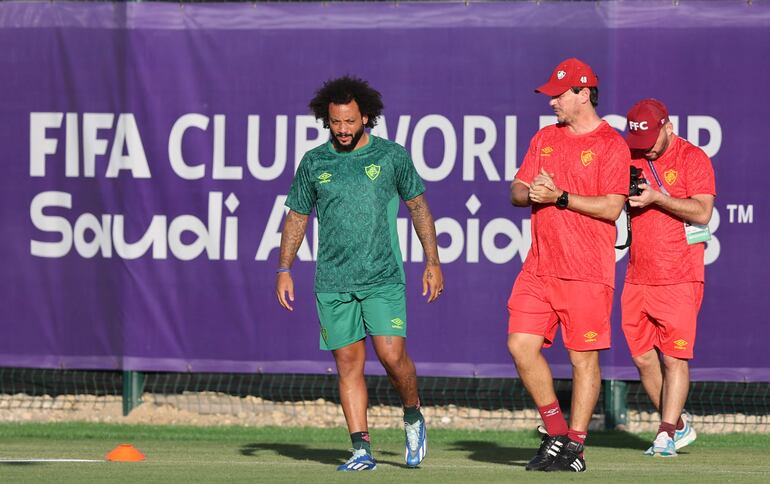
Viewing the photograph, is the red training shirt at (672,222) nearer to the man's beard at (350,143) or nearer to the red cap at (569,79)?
the red cap at (569,79)

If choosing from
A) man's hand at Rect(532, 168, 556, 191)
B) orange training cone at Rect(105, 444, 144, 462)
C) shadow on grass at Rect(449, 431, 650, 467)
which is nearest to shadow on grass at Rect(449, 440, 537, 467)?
shadow on grass at Rect(449, 431, 650, 467)

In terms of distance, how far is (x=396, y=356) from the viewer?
7.58m

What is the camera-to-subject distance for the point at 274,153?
34.5ft

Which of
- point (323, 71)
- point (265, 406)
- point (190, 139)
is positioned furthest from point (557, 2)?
point (265, 406)

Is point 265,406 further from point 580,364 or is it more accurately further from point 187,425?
point 580,364

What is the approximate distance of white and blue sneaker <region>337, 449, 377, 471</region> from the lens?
7484 mm

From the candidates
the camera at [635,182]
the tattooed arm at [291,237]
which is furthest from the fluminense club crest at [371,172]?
the camera at [635,182]

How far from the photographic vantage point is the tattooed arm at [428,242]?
25.1ft

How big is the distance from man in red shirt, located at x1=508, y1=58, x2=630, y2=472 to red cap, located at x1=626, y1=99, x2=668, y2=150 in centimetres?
92

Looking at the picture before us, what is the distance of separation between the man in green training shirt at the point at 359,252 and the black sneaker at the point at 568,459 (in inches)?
26.8

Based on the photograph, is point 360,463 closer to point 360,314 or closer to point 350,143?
point 360,314

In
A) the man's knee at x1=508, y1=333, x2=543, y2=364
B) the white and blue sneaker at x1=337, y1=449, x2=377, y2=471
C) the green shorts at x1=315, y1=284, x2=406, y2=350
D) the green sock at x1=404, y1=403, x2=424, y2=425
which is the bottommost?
the white and blue sneaker at x1=337, y1=449, x2=377, y2=471

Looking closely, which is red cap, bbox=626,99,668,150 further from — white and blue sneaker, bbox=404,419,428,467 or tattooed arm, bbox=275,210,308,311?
white and blue sneaker, bbox=404,419,428,467

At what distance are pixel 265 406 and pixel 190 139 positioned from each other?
1906mm
